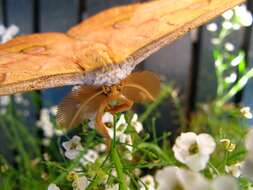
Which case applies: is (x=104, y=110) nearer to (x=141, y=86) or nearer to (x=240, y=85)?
(x=141, y=86)

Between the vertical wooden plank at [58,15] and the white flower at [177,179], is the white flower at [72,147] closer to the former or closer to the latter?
the white flower at [177,179]

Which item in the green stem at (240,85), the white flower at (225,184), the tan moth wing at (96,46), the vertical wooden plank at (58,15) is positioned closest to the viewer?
the white flower at (225,184)

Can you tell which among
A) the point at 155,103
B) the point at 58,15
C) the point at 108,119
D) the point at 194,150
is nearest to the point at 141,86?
the point at 108,119

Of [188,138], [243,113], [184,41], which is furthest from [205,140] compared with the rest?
[184,41]

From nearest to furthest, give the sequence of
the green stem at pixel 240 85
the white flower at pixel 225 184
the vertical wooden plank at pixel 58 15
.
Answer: the white flower at pixel 225 184
the green stem at pixel 240 85
the vertical wooden plank at pixel 58 15

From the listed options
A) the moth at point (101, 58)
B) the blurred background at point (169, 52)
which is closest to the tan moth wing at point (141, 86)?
the moth at point (101, 58)
